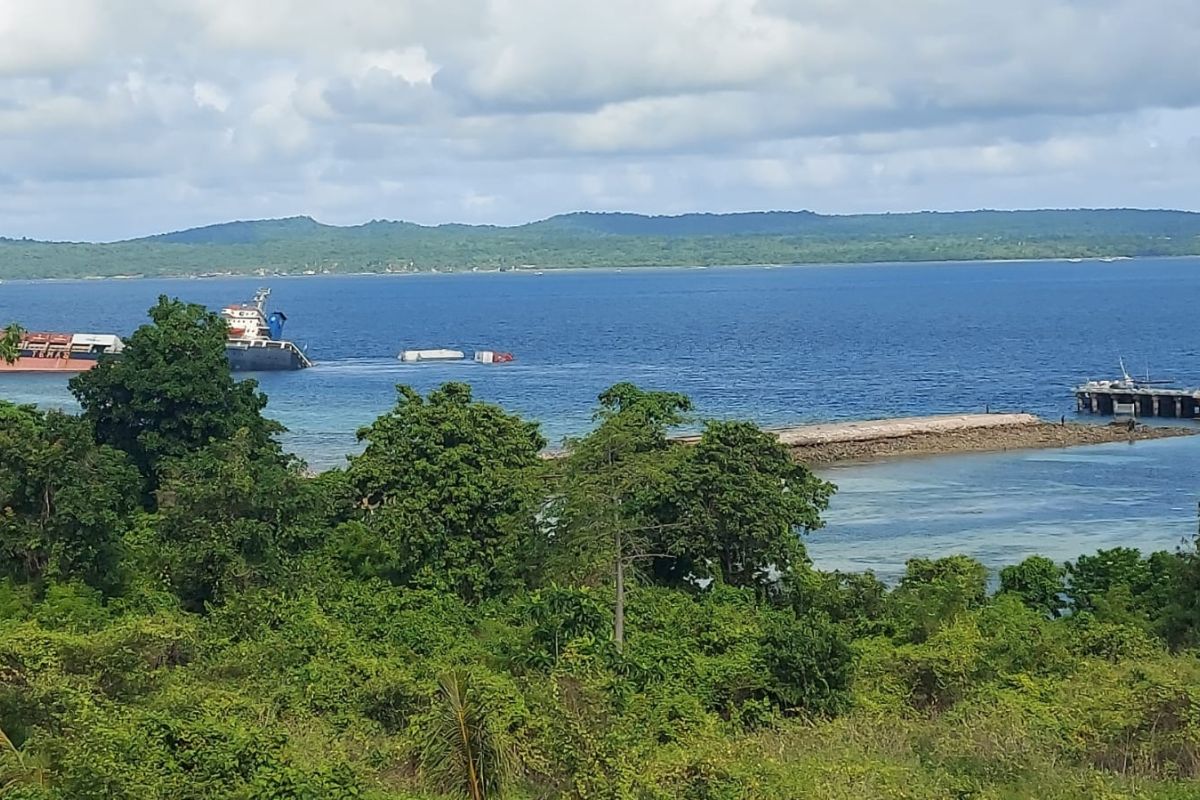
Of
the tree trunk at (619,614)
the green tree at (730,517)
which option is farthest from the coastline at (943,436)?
the tree trunk at (619,614)

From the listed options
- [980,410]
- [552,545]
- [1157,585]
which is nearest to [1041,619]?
[1157,585]

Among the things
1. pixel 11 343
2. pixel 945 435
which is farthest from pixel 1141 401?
pixel 11 343

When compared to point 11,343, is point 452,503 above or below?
below

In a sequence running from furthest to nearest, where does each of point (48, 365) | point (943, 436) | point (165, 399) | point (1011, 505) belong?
1. point (48, 365)
2. point (943, 436)
3. point (1011, 505)
4. point (165, 399)

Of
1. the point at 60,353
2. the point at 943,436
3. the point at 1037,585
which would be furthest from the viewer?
the point at 60,353

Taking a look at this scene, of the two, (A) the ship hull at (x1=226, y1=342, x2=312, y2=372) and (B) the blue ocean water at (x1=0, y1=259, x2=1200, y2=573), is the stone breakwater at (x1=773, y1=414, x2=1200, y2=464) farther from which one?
(A) the ship hull at (x1=226, y1=342, x2=312, y2=372)

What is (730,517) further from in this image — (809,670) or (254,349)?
(254,349)

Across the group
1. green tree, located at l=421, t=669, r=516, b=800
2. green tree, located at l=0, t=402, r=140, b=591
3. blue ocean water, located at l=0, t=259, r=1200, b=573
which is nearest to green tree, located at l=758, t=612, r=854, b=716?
green tree, located at l=421, t=669, r=516, b=800
